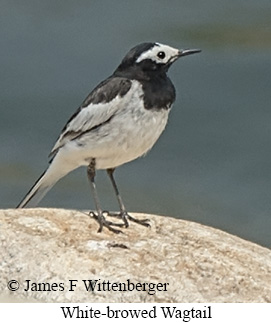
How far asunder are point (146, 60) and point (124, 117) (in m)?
0.56

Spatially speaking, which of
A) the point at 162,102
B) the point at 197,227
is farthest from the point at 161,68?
the point at 197,227

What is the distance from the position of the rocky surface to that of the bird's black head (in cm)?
130

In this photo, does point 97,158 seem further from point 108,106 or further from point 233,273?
point 233,273

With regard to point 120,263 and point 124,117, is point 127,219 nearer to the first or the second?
point 124,117

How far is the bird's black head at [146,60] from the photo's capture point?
37.2 ft

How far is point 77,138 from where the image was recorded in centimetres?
1142

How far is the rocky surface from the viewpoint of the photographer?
390 inches

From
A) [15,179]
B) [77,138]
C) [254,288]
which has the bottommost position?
[15,179]

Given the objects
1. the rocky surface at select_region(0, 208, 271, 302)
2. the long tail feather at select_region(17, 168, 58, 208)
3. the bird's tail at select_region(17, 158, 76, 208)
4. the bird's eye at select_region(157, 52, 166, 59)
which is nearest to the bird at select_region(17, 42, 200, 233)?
the bird's eye at select_region(157, 52, 166, 59)

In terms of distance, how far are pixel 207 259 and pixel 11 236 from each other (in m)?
1.45

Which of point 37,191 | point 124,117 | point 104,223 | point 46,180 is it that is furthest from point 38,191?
point 124,117

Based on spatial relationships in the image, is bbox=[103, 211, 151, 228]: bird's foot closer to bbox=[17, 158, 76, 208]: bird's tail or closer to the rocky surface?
the rocky surface

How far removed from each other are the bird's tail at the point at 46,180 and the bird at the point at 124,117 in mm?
207

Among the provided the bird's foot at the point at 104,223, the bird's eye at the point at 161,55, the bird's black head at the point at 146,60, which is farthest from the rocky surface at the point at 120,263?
the bird's eye at the point at 161,55
